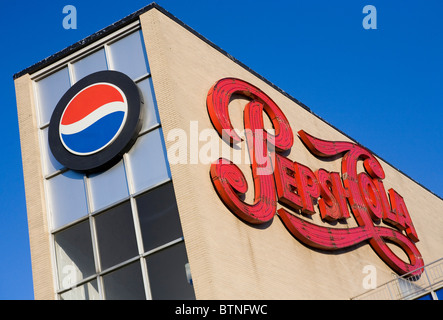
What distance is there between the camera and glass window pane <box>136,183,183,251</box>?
71.9 ft

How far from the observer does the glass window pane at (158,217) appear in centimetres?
2192

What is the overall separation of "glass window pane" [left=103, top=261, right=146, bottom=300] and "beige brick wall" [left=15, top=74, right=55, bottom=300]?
2.02m

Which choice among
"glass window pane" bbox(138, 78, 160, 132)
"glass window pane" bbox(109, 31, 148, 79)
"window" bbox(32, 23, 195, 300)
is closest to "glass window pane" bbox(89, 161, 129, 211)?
"window" bbox(32, 23, 195, 300)

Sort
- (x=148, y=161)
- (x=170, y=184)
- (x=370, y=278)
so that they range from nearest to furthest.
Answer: (x=170, y=184), (x=148, y=161), (x=370, y=278)

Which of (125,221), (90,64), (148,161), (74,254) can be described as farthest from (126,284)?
(90,64)

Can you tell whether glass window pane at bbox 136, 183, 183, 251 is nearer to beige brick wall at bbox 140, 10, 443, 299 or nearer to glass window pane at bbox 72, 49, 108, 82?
beige brick wall at bbox 140, 10, 443, 299

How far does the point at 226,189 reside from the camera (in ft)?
73.5

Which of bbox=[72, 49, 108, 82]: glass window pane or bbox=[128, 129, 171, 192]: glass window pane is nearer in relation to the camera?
bbox=[128, 129, 171, 192]: glass window pane

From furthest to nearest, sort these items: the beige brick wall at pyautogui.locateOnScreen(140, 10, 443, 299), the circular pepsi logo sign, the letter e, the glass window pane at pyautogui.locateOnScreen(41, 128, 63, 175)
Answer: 1. the letter e
2. the glass window pane at pyautogui.locateOnScreen(41, 128, 63, 175)
3. the circular pepsi logo sign
4. the beige brick wall at pyautogui.locateOnScreen(140, 10, 443, 299)

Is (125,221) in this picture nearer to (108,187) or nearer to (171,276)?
(108,187)

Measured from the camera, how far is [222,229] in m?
21.7

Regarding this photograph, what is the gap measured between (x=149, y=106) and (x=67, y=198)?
394cm

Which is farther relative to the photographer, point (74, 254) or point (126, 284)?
point (74, 254)
